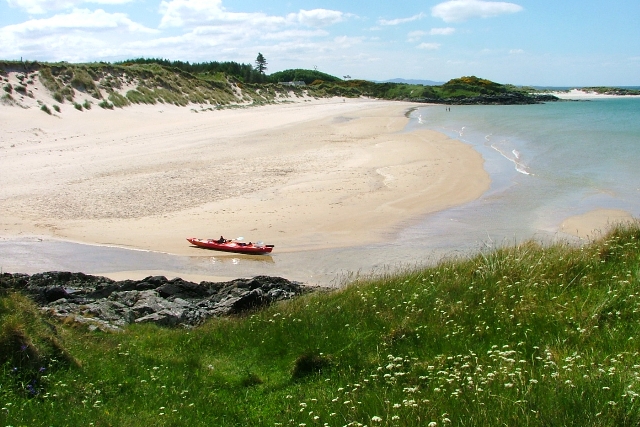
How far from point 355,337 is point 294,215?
10.1 m

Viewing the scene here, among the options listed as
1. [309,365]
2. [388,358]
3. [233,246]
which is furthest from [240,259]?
[388,358]

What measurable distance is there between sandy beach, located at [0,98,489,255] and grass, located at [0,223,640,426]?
6601mm

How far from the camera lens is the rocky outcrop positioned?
329 inches

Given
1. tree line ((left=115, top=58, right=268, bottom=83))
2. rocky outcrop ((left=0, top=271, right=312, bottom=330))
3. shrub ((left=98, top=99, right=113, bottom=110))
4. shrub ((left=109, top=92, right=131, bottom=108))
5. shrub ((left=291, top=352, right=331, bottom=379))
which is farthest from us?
tree line ((left=115, top=58, right=268, bottom=83))

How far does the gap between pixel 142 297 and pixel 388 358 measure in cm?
541

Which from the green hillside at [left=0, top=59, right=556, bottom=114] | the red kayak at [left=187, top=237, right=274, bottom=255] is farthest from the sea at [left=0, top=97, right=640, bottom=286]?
the green hillside at [left=0, top=59, right=556, bottom=114]

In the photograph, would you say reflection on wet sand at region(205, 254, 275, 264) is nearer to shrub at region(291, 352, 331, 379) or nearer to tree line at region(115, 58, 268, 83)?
shrub at region(291, 352, 331, 379)

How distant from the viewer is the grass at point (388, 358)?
13.0 ft

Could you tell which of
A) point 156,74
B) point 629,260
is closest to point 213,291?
point 629,260

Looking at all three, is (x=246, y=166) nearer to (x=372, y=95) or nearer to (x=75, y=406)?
(x=75, y=406)

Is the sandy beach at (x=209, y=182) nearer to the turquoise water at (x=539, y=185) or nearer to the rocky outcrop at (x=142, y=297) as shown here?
the turquoise water at (x=539, y=185)

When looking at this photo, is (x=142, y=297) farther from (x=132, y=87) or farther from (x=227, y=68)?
(x=227, y=68)

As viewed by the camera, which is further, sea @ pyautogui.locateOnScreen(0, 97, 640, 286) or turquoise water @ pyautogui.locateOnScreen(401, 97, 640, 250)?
turquoise water @ pyautogui.locateOnScreen(401, 97, 640, 250)

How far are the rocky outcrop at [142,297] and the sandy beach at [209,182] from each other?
2817 millimetres
